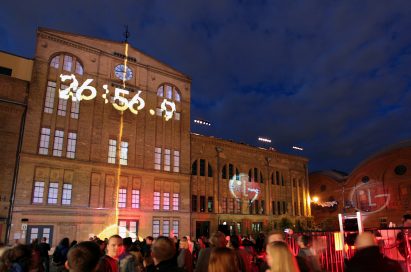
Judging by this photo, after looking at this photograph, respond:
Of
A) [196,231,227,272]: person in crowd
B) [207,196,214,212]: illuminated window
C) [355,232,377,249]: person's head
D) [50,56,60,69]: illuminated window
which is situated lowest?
[196,231,227,272]: person in crowd

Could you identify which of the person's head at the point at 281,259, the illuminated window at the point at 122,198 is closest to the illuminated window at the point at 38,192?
the illuminated window at the point at 122,198

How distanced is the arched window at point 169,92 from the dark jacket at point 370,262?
102ft

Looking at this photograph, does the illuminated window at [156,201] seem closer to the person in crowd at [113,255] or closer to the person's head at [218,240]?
the person's head at [218,240]

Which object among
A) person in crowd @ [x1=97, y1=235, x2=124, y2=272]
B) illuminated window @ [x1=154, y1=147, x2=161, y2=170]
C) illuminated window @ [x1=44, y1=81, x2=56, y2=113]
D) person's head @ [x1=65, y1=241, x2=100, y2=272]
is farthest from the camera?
illuminated window @ [x1=154, y1=147, x2=161, y2=170]

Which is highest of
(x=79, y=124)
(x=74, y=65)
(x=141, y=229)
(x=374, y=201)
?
(x=74, y=65)

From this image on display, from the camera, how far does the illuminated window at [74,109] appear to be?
28.4 meters

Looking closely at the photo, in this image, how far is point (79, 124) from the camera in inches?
1120

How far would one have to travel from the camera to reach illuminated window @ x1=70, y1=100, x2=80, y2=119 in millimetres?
28408

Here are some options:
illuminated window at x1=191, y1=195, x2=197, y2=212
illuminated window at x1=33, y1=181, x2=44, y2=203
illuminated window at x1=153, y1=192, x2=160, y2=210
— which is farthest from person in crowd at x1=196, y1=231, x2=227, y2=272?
illuminated window at x1=191, y1=195, x2=197, y2=212

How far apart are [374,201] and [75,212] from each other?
3693 centimetres

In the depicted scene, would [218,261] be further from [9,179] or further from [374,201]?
[374,201]

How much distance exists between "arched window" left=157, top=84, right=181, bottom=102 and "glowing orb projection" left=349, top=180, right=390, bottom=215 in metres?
28.3

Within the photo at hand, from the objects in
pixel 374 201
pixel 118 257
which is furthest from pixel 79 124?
pixel 374 201

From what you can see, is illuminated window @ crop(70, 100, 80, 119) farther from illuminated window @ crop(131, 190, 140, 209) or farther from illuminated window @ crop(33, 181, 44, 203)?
illuminated window @ crop(131, 190, 140, 209)
